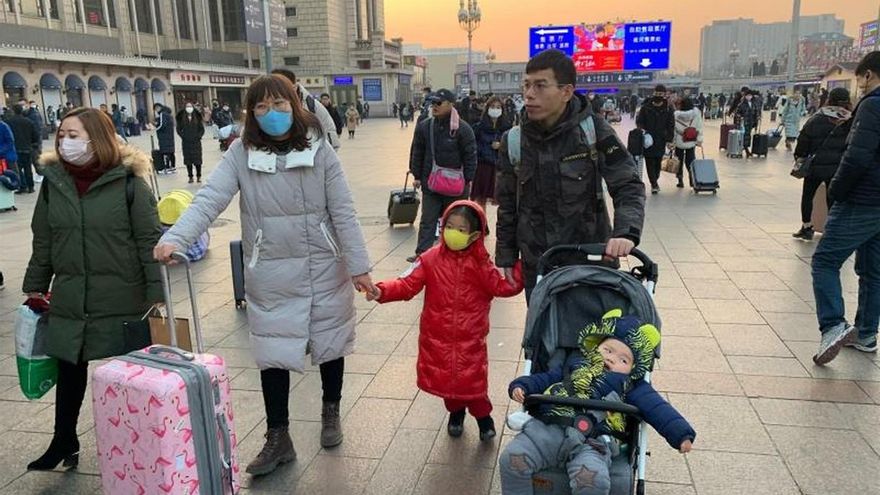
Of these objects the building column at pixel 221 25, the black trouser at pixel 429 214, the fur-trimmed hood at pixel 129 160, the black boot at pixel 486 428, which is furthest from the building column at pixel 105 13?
the black boot at pixel 486 428

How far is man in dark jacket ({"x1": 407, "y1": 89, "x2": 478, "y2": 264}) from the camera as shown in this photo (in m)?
7.46

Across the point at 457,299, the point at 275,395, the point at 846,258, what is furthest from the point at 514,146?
the point at 846,258

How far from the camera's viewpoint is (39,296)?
3.40 m

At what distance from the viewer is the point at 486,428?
3.69 m

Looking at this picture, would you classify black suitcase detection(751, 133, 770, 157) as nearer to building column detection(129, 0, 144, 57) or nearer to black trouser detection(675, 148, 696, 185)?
black trouser detection(675, 148, 696, 185)

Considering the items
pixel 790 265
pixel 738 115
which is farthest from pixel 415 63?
pixel 790 265

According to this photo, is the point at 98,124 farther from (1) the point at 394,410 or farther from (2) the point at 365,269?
(1) the point at 394,410

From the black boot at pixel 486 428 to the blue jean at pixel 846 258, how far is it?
2.68 meters

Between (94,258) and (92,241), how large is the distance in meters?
0.09

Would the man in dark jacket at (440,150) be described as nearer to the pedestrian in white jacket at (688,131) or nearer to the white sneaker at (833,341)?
the white sneaker at (833,341)

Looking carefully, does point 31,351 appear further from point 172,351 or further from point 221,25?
point 221,25

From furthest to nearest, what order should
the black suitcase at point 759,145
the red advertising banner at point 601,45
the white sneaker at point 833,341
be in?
1. the red advertising banner at point 601,45
2. the black suitcase at point 759,145
3. the white sneaker at point 833,341

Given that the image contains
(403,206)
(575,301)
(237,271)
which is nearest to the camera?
(575,301)

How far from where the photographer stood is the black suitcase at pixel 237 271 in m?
6.03
